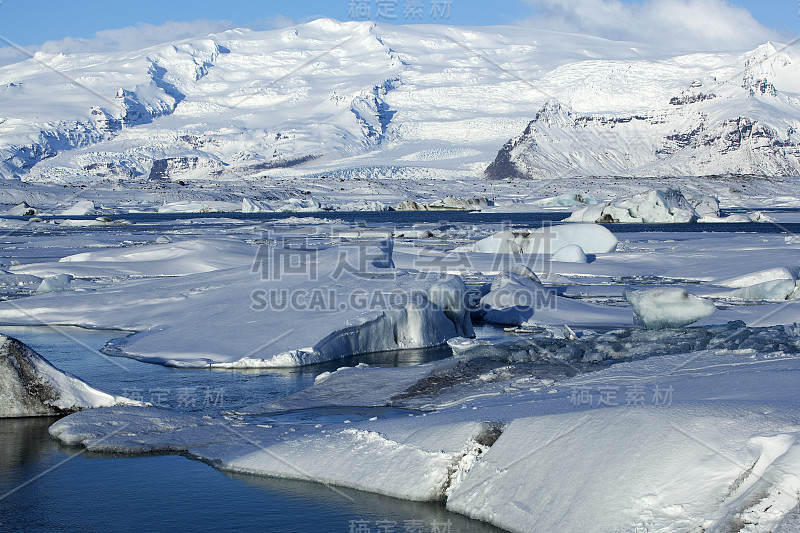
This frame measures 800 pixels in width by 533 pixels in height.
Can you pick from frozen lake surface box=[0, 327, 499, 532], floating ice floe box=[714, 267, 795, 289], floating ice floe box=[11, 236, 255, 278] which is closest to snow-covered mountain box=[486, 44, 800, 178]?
floating ice floe box=[714, 267, 795, 289]

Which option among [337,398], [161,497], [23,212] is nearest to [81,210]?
[23,212]

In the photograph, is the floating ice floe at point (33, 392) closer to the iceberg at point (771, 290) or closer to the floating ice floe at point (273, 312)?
the floating ice floe at point (273, 312)

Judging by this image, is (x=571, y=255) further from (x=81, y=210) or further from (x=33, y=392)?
(x=81, y=210)

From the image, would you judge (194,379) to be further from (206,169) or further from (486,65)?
(486,65)

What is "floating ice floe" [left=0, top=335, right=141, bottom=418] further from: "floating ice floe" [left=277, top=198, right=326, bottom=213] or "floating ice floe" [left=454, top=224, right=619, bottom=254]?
"floating ice floe" [left=277, top=198, right=326, bottom=213]

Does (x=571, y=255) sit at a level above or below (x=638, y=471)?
above

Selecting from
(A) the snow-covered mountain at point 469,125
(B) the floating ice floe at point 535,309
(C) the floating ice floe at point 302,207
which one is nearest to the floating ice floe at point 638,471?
(B) the floating ice floe at point 535,309

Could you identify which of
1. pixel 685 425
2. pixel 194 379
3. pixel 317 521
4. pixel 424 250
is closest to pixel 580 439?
pixel 685 425
